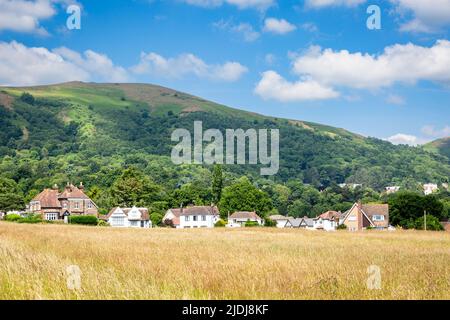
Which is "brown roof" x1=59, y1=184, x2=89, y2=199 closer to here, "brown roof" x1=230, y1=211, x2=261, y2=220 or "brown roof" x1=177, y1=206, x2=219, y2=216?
"brown roof" x1=177, y1=206, x2=219, y2=216

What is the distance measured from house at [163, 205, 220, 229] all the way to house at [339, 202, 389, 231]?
3144 centimetres

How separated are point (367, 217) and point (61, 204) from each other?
6137cm

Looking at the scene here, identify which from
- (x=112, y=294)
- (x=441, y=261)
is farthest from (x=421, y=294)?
(x=441, y=261)

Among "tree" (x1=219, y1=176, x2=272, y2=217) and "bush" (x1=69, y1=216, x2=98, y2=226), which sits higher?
"tree" (x1=219, y1=176, x2=272, y2=217)

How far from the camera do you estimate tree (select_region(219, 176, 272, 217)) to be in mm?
117875

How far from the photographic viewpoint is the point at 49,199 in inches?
4080

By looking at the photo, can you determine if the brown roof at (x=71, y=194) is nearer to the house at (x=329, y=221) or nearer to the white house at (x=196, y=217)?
the white house at (x=196, y=217)

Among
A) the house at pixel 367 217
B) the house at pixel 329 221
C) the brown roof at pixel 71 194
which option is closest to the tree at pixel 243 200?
the house at pixel 329 221

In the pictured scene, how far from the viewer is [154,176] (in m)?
183

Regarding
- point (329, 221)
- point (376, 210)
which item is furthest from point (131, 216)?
point (329, 221)

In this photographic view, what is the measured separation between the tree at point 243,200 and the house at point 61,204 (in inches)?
1205

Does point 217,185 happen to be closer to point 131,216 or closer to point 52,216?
point 131,216

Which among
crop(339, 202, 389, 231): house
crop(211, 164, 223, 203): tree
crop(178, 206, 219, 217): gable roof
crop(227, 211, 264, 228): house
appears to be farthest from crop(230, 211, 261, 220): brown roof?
crop(339, 202, 389, 231): house
